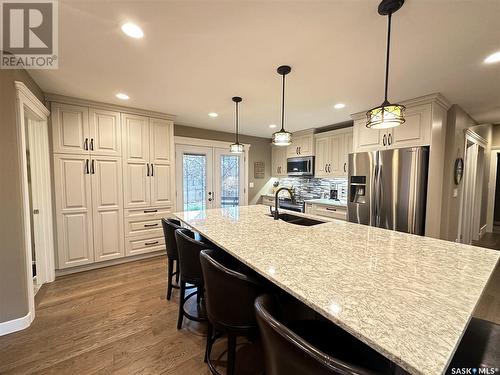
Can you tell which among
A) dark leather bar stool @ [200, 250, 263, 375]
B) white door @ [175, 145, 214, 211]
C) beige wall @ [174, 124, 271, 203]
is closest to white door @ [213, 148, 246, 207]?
white door @ [175, 145, 214, 211]

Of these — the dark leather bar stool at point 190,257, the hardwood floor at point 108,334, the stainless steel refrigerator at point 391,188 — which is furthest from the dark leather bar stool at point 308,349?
the stainless steel refrigerator at point 391,188

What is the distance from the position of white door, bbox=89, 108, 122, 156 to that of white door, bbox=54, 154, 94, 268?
0.23 m

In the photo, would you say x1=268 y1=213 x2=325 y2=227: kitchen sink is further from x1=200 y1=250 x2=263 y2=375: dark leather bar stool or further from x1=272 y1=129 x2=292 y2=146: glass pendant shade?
x1=200 y1=250 x2=263 y2=375: dark leather bar stool

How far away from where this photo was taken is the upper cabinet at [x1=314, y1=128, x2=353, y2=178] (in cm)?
387

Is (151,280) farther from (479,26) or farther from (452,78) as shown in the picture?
(452,78)

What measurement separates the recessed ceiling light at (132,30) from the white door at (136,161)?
194cm

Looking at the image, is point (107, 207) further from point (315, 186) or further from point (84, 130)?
point (315, 186)

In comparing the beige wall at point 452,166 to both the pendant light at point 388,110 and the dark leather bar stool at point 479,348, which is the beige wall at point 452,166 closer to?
the pendant light at point 388,110

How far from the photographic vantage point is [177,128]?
418 cm

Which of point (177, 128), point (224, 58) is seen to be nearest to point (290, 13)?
point (224, 58)

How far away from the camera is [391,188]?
2.86 metres

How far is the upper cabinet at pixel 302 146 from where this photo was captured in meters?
4.49

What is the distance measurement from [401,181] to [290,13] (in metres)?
2.48

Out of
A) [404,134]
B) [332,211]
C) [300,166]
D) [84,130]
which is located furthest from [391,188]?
[84,130]
